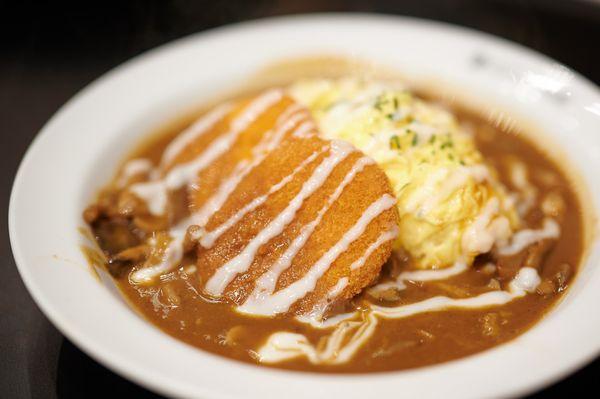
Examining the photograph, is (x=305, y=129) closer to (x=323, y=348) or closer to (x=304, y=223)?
(x=304, y=223)

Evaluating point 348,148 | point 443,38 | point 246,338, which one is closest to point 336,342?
point 246,338

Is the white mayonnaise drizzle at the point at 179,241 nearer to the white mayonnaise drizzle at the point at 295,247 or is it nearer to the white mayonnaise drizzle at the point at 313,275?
the white mayonnaise drizzle at the point at 295,247

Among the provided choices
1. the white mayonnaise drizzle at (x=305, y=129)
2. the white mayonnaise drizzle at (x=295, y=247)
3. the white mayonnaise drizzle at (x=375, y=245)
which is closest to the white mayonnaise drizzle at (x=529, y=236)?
the white mayonnaise drizzle at (x=375, y=245)

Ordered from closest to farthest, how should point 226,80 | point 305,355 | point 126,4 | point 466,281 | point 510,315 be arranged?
point 305,355 < point 510,315 < point 466,281 < point 226,80 < point 126,4

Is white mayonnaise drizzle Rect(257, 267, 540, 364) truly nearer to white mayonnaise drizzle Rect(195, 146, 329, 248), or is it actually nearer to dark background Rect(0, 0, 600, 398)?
white mayonnaise drizzle Rect(195, 146, 329, 248)

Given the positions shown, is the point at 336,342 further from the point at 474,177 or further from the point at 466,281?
the point at 474,177

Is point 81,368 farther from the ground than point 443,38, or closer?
closer

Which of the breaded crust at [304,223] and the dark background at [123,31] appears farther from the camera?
the dark background at [123,31]
